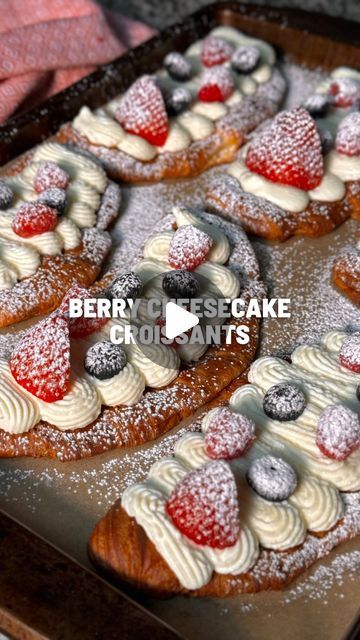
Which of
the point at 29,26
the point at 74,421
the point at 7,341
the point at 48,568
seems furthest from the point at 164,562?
the point at 29,26

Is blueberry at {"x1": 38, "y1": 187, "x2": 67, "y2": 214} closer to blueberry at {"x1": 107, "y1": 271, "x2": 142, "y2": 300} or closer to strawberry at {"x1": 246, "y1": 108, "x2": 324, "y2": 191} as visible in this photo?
blueberry at {"x1": 107, "y1": 271, "x2": 142, "y2": 300}

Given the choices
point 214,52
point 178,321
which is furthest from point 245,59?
point 178,321

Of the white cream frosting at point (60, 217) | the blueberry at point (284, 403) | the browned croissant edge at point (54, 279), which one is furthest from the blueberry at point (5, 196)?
the blueberry at point (284, 403)

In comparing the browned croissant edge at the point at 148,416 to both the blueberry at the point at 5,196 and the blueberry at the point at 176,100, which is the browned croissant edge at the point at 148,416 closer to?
the blueberry at the point at 5,196

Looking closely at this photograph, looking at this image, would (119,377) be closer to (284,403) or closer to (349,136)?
(284,403)

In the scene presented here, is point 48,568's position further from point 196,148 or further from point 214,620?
point 196,148

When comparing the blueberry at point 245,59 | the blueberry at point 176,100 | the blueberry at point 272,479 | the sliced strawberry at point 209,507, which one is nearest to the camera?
the sliced strawberry at point 209,507

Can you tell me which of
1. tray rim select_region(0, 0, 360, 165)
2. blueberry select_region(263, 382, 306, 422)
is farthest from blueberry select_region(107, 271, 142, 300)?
tray rim select_region(0, 0, 360, 165)
